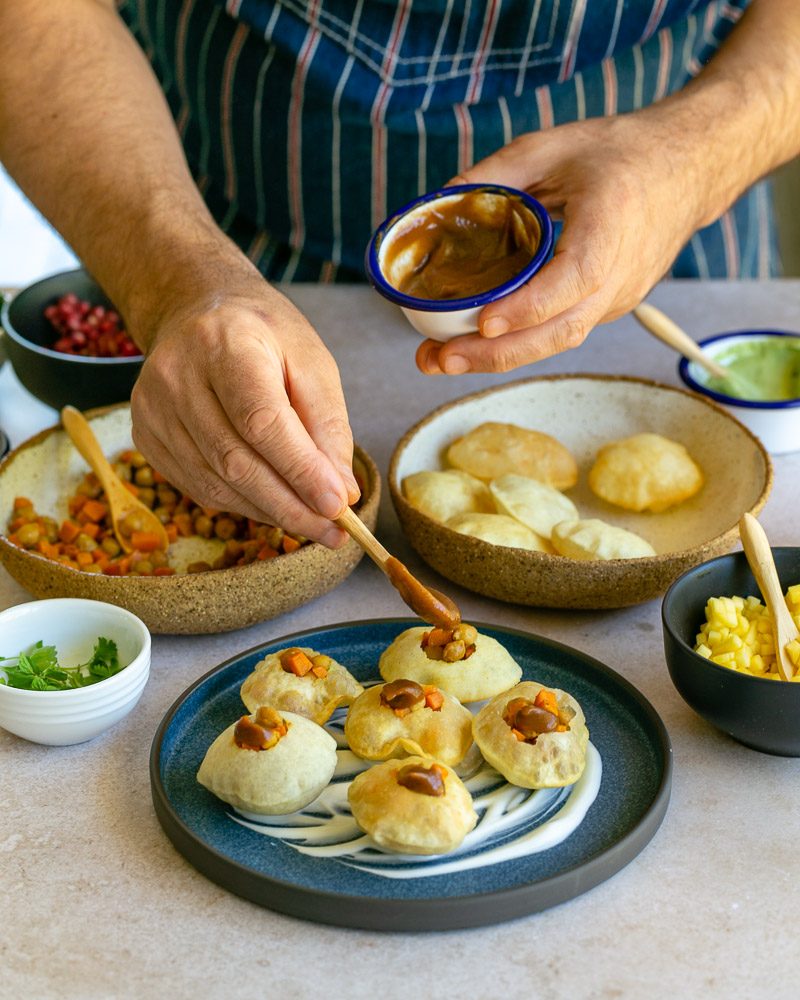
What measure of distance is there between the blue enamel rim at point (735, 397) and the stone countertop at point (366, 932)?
47 centimetres

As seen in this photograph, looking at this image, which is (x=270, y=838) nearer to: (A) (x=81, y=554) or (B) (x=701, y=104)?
(A) (x=81, y=554)

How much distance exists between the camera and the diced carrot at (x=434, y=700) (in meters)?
1.12

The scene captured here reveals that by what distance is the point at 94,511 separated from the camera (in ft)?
4.93

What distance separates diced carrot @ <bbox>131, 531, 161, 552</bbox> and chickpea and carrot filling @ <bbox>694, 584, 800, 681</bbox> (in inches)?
26.5

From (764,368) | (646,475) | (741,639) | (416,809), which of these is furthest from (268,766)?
(764,368)

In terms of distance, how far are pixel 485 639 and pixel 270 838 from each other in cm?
32

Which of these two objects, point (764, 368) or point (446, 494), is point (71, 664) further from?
point (764, 368)

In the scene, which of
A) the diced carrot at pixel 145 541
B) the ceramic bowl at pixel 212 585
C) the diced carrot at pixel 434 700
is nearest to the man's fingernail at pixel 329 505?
the ceramic bowl at pixel 212 585

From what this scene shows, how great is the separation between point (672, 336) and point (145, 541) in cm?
82

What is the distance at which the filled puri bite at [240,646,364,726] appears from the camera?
1.16 metres

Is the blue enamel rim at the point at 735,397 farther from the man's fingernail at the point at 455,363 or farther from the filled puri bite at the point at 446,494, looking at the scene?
the man's fingernail at the point at 455,363

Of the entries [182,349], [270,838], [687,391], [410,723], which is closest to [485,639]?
[410,723]

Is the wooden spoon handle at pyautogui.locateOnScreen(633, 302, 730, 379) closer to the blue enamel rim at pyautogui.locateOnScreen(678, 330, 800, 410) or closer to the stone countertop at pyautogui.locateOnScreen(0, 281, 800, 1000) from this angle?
the blue enamel rim at pyautogui.locateOnScreen(678, 330, 800, 410)

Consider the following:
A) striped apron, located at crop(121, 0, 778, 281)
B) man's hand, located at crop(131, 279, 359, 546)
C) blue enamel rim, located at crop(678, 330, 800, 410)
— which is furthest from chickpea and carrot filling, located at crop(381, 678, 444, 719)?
striped apron, located at crop(121, 0, 778, 281)
